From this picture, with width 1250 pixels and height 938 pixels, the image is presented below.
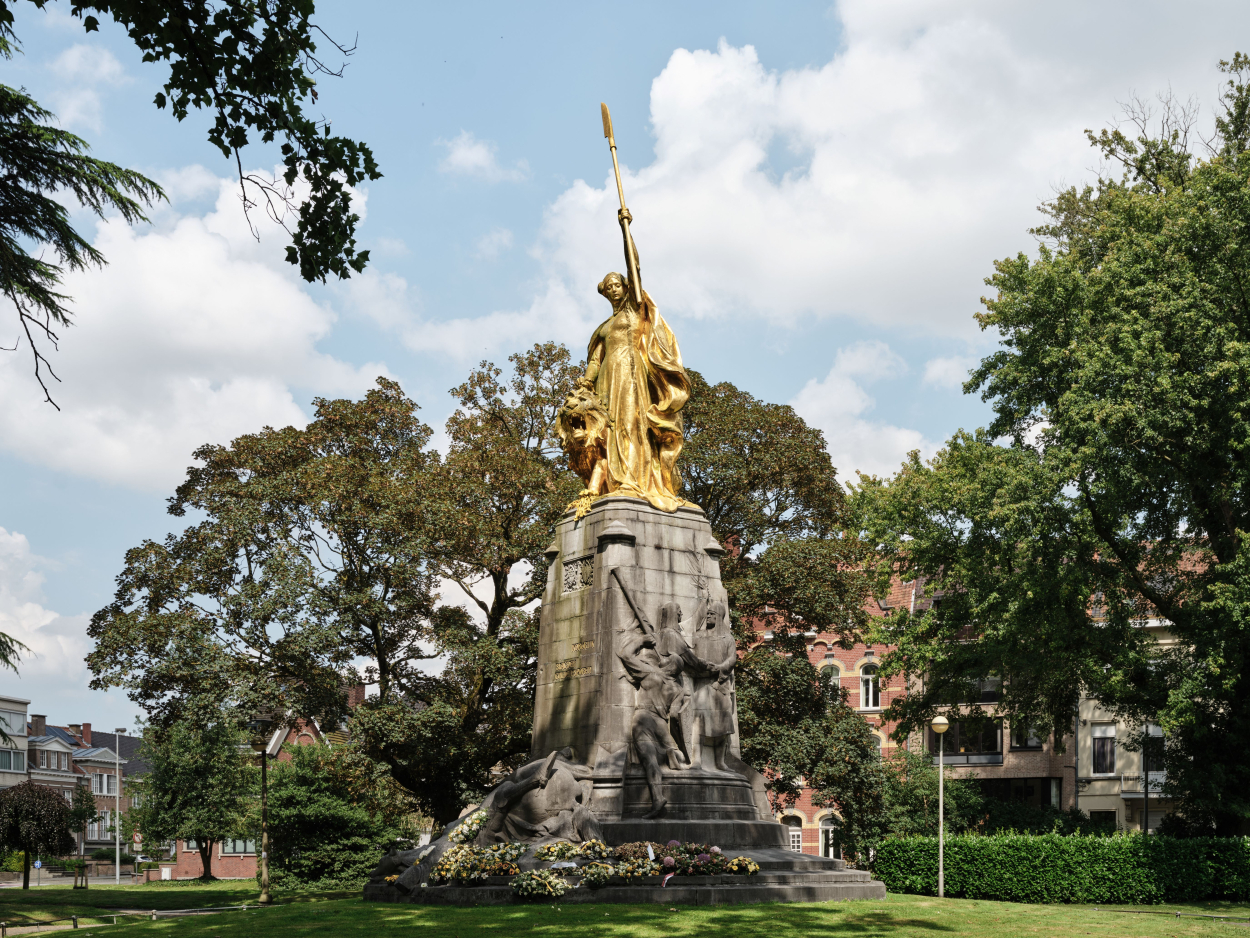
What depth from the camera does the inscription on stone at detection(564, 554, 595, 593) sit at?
18.2 m

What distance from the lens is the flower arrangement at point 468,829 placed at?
1558 centimetres

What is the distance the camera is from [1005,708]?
28.7 meters

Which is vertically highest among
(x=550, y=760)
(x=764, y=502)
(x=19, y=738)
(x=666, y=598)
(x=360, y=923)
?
(x=764, y=502)

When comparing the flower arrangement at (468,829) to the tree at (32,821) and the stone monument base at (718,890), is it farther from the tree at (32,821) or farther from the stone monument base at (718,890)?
the tree at (32,821)

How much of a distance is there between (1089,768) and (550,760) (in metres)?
30.8

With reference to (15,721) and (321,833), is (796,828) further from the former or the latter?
(15,721)

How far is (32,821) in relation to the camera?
114 feet

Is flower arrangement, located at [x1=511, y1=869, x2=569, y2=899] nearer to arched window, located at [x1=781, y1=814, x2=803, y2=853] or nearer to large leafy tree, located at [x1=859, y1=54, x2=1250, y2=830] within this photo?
large leafy tree, located at [x1=859, y1=54, x2=1250, y2=830]

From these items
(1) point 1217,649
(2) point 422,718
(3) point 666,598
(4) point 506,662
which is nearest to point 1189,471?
(1) point 1217,649

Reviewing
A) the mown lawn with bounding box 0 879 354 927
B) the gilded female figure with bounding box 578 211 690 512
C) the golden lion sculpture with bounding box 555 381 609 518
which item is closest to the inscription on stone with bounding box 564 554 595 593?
the golden lion sculpture with bounding box 555 381 609 518

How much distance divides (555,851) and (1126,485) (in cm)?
1481

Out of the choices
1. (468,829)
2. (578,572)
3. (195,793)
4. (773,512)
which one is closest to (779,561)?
(773,512)

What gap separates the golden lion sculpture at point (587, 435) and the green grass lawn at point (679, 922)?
761 centimetres

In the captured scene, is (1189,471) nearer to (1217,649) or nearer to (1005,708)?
(1217,649)
